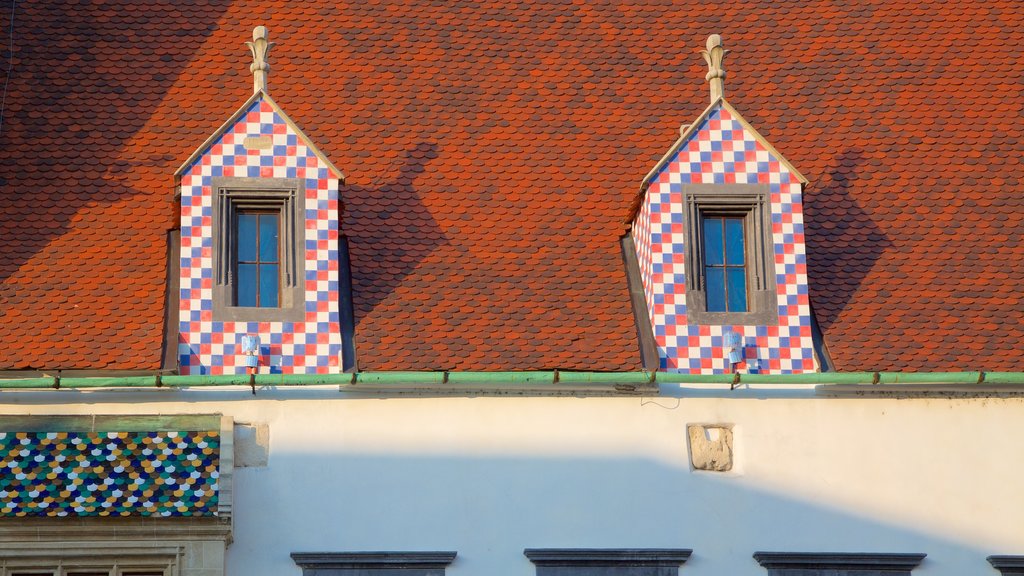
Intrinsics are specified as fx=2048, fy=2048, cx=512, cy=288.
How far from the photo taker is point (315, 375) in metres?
16.8

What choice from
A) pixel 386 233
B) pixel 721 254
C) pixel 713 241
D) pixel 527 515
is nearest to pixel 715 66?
pixel 713 241

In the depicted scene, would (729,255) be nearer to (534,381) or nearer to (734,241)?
(734,241)

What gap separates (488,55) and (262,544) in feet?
20.1

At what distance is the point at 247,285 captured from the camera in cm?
1755

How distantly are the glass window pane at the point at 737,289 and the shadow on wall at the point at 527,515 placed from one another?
1.68 m

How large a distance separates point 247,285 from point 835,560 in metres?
5.46

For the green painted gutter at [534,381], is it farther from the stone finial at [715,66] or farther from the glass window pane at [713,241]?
the stone finial at [715,66]

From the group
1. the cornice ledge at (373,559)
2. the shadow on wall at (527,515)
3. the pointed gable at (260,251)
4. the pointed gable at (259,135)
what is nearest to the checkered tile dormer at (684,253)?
the shadow on wall at (527,515)

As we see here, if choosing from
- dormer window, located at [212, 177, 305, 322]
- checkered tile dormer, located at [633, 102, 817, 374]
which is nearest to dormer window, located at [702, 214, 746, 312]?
checkered tile dormer, located at [633, 102, 817, 374]

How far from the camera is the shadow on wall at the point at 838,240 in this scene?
1797 centimetres

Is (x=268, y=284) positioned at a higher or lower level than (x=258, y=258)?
lower

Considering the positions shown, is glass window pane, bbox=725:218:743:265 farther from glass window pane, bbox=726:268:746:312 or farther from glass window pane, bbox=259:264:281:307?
glass window pane, bbox=259:264:281:307

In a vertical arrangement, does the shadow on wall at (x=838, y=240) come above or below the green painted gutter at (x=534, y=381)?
above

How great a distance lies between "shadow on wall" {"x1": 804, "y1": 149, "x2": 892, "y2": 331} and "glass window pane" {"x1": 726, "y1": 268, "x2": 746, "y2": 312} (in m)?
0.63
